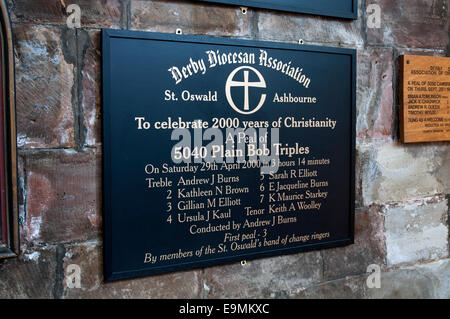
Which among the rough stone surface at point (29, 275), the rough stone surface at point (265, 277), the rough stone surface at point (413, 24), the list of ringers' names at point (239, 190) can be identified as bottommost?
the rough stone surface at point (265, 277)

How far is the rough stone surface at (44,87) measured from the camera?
1812 mm

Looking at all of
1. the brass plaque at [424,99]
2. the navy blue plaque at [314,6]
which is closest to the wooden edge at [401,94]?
the brass plaque at [424,99]

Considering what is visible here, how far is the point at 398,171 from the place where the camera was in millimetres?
2631

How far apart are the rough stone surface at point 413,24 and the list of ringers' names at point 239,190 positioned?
667mm

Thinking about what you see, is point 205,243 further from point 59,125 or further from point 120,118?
point 59,125

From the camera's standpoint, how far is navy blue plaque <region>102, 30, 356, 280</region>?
6.45 ft

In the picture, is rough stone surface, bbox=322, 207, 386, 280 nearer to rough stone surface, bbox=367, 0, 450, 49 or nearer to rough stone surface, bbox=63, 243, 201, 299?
rough stone surface, bbox=63, 243, 201, 299

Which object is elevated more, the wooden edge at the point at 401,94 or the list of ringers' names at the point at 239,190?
the wooden edge at the point at 401,94

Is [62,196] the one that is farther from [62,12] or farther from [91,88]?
[62,12]

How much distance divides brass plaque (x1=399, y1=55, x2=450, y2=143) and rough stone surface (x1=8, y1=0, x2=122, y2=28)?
1667mm

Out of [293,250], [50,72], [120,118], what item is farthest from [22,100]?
[293,250]

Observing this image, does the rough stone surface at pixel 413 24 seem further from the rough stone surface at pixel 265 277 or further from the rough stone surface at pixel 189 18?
the rough stone surface at pixel 265 277

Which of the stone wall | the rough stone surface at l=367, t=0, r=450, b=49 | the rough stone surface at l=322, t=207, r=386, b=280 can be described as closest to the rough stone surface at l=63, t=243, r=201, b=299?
the stone wall

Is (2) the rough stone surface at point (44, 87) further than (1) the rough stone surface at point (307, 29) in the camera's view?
No
